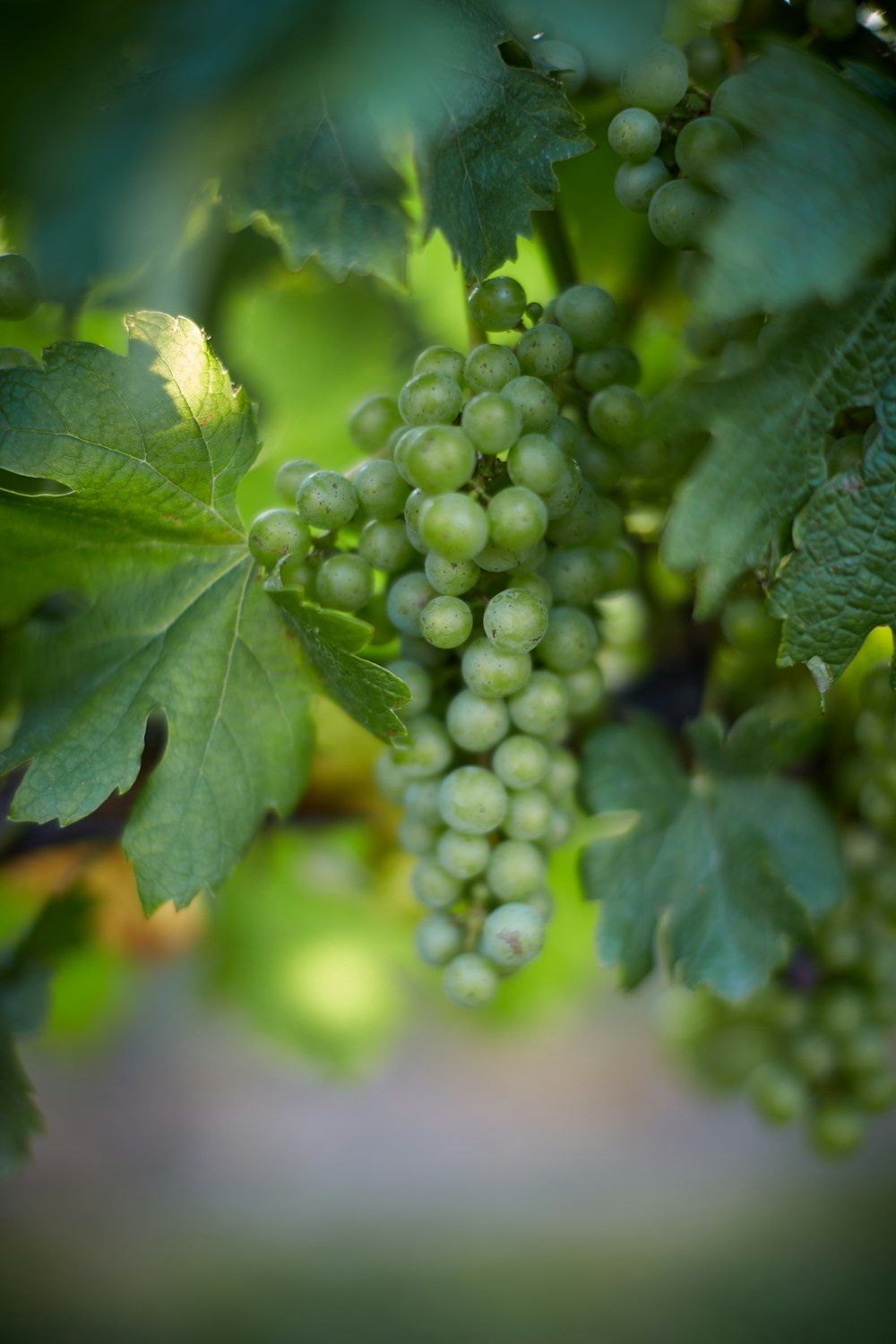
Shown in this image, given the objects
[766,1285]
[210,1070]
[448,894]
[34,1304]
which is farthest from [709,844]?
[210,1070]

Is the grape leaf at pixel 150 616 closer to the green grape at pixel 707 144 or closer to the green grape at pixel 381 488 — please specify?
the green grape at pixel 381 488

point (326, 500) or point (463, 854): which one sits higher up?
point (326, 500)

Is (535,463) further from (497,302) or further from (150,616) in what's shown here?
(150,616)

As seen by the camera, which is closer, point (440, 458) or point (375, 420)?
point (440, 458)

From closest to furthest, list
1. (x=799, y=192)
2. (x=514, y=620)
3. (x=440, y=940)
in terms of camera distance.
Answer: (x=799, y=192) < (x=514, y=620) < (x=440, y=940)

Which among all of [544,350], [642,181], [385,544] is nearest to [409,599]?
[385,544]

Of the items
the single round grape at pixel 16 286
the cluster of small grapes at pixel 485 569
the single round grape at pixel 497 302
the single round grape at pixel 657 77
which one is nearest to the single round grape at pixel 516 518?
the cluster of small grapes at pixel 485 569

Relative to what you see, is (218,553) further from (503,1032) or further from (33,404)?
(503,1032)
